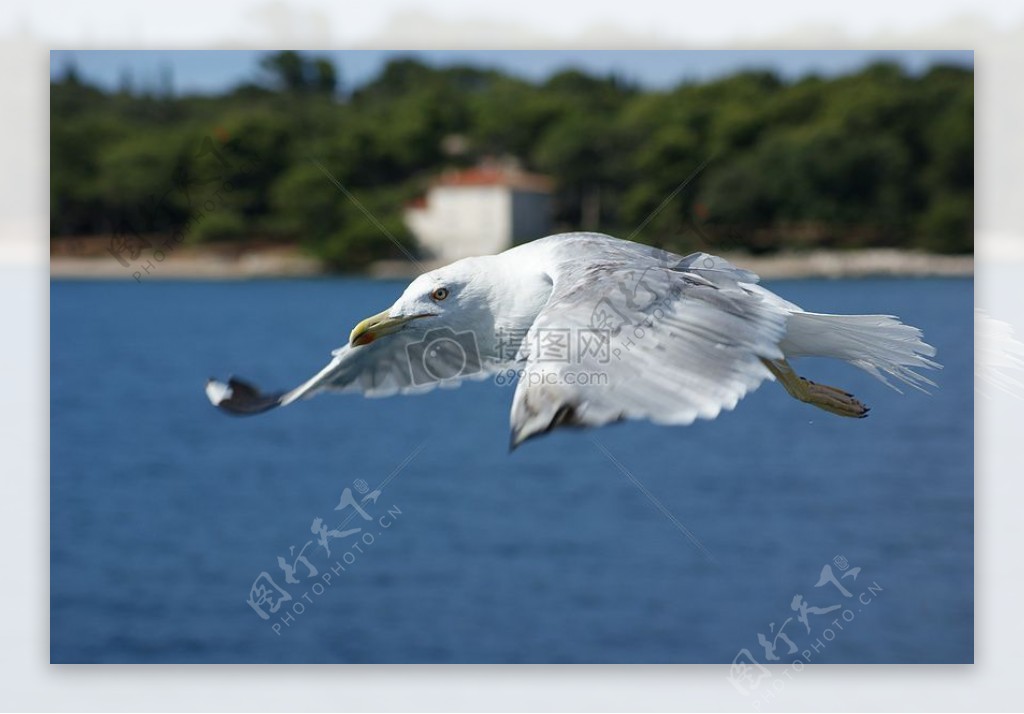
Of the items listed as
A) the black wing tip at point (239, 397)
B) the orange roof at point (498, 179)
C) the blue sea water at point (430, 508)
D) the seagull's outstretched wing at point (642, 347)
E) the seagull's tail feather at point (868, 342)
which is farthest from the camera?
the blue sea water at point (430, 508)

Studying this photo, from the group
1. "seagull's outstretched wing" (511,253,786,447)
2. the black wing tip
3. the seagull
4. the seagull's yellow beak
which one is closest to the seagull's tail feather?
the seagull

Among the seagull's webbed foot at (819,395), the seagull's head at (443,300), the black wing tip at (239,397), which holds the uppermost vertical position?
the seagull's head at (443,300)

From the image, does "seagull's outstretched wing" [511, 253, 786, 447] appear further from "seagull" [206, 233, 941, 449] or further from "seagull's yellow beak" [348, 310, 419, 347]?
"seagull's yellow beak" [348, 310, 419, 347]

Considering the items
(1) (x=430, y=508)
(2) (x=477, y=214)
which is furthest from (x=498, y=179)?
(1) (x=430, y=508)

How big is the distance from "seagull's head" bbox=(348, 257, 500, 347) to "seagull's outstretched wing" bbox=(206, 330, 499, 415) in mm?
228

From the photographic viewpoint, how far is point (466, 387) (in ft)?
31.9

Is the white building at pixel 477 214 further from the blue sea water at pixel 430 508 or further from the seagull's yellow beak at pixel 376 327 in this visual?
the seagull's yellow beak at pixel 376 327

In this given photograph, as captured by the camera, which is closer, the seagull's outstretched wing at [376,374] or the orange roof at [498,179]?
the seagull's outstretched wing at [376,374]

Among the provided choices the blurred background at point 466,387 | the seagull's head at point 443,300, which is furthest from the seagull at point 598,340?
the blurred background at point 466,387

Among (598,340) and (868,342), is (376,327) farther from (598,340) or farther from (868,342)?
(868,342)

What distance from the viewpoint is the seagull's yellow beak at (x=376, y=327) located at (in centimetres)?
262

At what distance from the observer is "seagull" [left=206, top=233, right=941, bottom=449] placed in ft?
6.64

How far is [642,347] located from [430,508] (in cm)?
696

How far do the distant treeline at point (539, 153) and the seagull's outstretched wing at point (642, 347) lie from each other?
3088mm
